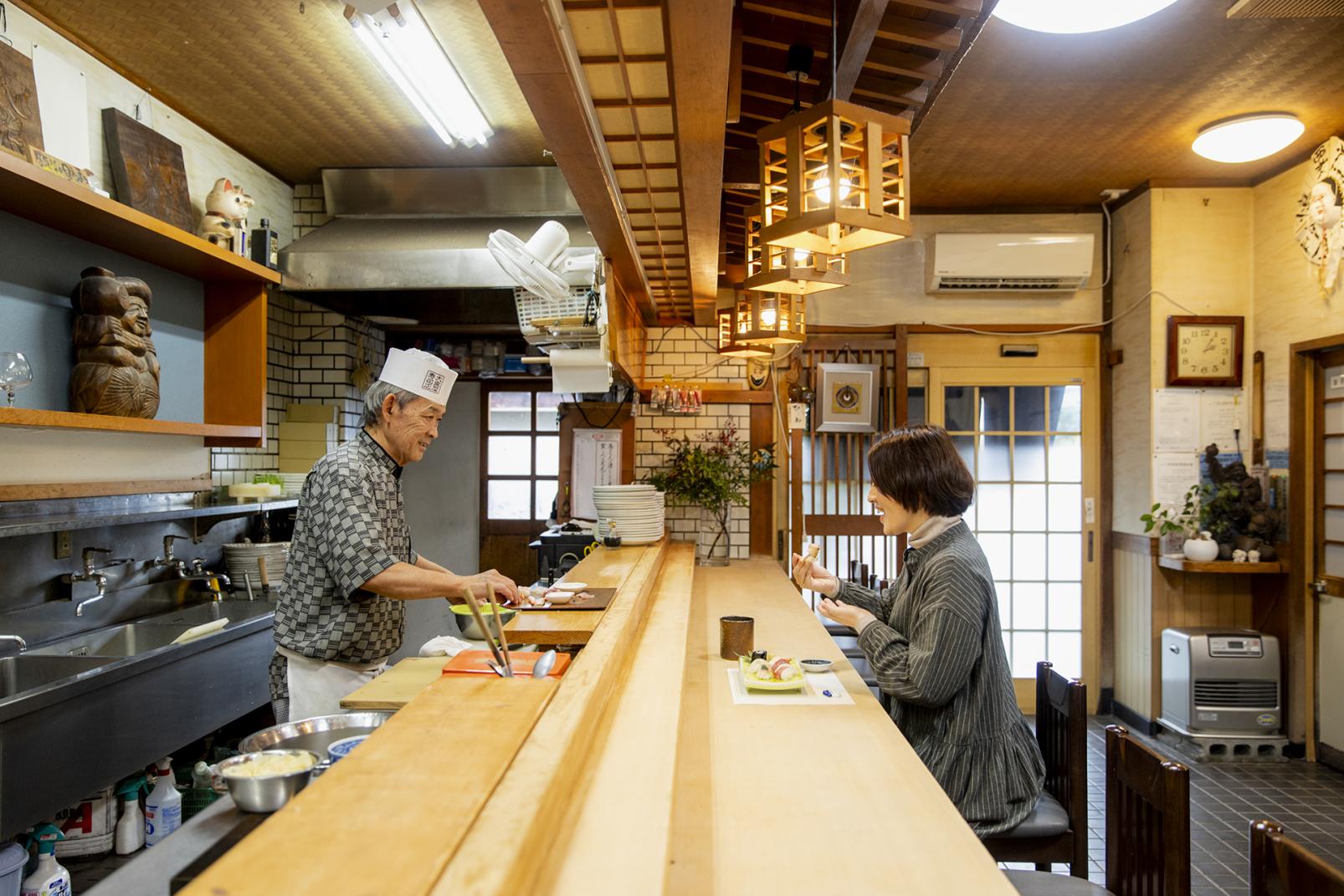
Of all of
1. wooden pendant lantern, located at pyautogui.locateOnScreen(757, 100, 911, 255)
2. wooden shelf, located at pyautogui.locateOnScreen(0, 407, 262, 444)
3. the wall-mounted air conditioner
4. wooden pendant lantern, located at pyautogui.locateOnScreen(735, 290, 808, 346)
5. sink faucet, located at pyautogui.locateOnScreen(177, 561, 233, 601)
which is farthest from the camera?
the wall-mounted air conditioner

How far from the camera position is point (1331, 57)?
3.80 metres

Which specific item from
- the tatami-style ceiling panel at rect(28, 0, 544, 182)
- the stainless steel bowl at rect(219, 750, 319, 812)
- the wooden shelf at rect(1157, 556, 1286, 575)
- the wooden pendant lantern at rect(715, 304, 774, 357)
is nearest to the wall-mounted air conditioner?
the wooden pendant lantern at rect(715, 304, 774, 357)

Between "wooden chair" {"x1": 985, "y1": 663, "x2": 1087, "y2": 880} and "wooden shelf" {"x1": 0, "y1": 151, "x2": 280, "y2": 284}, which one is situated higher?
"wooden shelf" {"x1": 0, "y1": 151, "x2": 280, "y2": 284}

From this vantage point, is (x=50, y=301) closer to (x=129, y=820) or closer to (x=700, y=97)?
(x=129, y=820)

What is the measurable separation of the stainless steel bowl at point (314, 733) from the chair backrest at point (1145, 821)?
1581mm

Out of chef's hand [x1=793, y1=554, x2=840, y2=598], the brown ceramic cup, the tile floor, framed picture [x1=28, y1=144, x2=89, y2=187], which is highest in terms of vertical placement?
framed picture [x1=28, y1=144, x2=89, y2=187]

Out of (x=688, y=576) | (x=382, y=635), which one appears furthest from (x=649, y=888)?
(x=688, y=576)

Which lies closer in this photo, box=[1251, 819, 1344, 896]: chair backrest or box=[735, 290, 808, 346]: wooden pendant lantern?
box=[1251, 819, 1344, 896]: chair backrest

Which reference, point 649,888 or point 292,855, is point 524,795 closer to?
point 649,888

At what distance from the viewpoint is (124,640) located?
3750 mm

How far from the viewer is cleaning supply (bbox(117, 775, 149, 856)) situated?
3.42m

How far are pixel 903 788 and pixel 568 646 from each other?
121 cm

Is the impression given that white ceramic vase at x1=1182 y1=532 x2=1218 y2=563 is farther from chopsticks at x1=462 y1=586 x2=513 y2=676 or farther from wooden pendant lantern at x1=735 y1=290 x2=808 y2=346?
chopsticks at x1=462 y1=586 x2=513 y2=676

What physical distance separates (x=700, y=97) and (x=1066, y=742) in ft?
6.69
